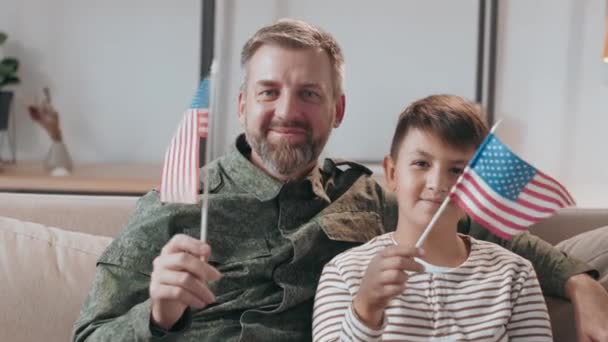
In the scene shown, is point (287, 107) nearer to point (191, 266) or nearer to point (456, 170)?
point (456, 170)

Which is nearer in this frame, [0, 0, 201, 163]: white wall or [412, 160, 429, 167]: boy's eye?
[412, 160, 429, 167]: boy's eye

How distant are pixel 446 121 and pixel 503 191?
196 millimetres

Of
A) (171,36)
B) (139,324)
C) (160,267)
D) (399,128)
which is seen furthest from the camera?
(171,36)

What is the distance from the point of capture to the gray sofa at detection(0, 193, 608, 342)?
1.55 meters

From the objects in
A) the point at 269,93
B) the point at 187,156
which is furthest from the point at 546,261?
the point at 187,156

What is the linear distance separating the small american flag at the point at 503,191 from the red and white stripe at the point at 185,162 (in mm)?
388

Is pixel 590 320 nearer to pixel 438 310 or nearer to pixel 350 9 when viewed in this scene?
pixel 438 310

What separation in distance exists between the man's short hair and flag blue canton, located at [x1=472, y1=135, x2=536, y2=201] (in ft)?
1.68

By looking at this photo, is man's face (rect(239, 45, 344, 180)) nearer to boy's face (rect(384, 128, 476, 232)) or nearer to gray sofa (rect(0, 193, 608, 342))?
boy's face (rect(384, 128, 476, 232))

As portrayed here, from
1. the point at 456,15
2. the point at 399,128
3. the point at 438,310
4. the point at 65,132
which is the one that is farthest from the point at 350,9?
the point at 438,310

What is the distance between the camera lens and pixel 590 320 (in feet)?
4.33

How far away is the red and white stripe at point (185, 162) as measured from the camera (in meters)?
1.17

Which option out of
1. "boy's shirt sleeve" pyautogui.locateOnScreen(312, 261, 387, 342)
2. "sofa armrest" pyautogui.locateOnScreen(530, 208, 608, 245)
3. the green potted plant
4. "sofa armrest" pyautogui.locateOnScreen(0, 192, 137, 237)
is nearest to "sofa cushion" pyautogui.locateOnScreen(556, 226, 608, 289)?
"sofa armrest" pyautogui.locateOnScreen(530, 208, 608, 245)

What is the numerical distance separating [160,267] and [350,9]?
8.10ft
